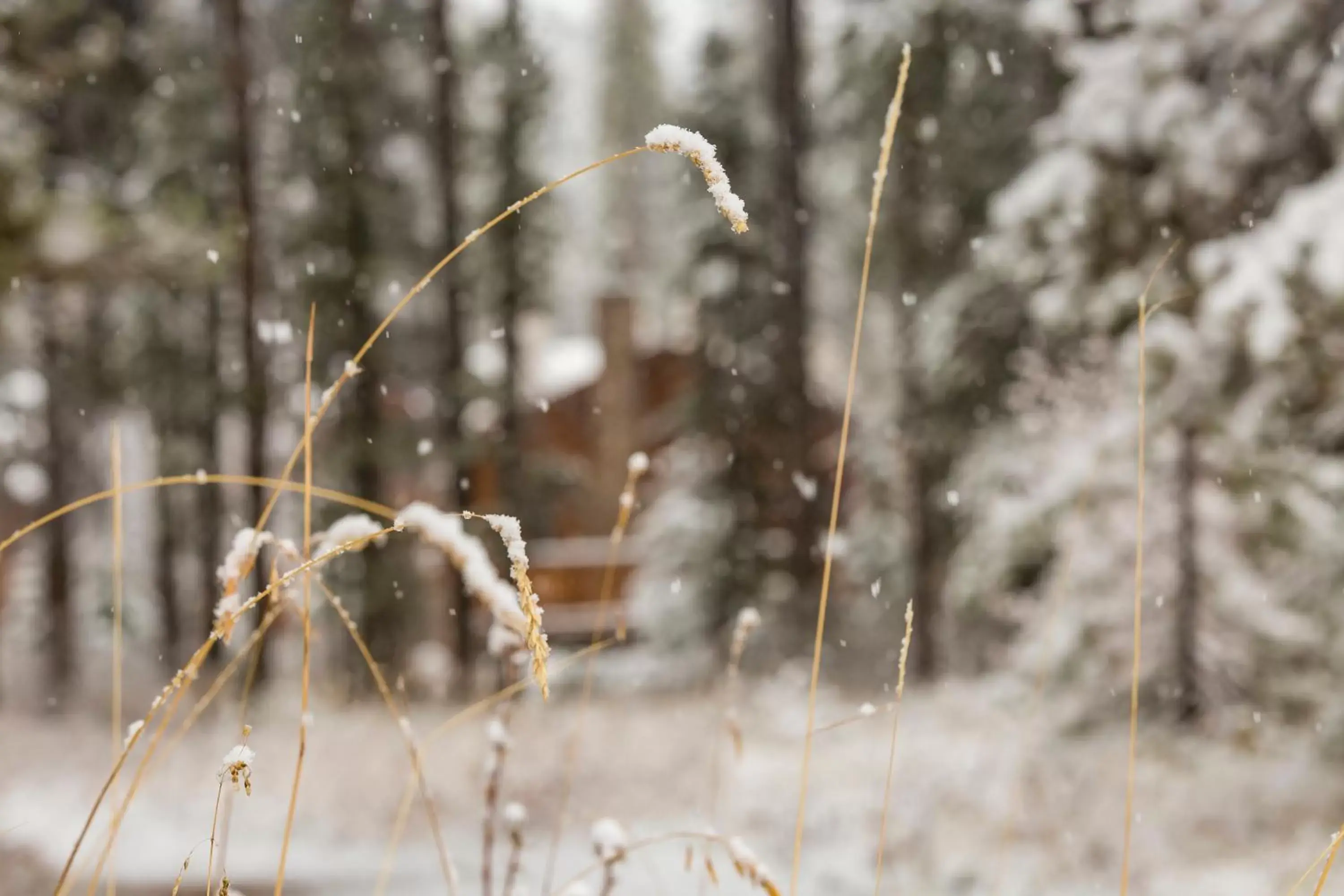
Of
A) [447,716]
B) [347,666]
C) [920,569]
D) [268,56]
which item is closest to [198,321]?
[268,56]

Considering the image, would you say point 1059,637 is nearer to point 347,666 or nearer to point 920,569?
point 920,569

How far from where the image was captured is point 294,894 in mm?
7066

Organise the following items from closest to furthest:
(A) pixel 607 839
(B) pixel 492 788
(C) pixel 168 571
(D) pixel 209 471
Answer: (A) pixel 607 839
(B) pixel 492 788
(D) pixel 209 471
(C) pixel 168 571

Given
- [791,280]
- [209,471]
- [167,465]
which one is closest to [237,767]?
[791,280]

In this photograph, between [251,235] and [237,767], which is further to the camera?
[251,235]

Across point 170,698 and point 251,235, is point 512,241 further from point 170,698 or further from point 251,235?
point 170,698

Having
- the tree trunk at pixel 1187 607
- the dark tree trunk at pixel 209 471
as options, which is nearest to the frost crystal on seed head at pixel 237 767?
the tree trunk at pixel 1187 607

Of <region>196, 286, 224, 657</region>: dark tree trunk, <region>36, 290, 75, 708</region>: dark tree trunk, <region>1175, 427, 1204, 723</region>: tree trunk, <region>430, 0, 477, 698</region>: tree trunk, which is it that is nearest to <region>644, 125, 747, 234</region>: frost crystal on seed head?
<region>1175, 427, 1204, 723</region>: tree trunk

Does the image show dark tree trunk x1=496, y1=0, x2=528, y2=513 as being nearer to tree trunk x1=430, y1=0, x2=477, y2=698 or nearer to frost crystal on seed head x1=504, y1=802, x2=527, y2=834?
tree trunk x1=430, y1=0, x2=477, y2=698

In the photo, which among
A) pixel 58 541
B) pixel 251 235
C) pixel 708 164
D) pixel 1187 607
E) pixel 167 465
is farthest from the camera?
pixel 58 541

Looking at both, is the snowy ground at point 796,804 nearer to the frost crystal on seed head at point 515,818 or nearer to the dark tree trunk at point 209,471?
the frost crystal on seed head at point 515,818

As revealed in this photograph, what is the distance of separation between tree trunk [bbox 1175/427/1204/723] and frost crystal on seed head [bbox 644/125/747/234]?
771 centimetres

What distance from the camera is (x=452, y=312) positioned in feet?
47.2

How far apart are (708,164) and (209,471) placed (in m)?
16.6
